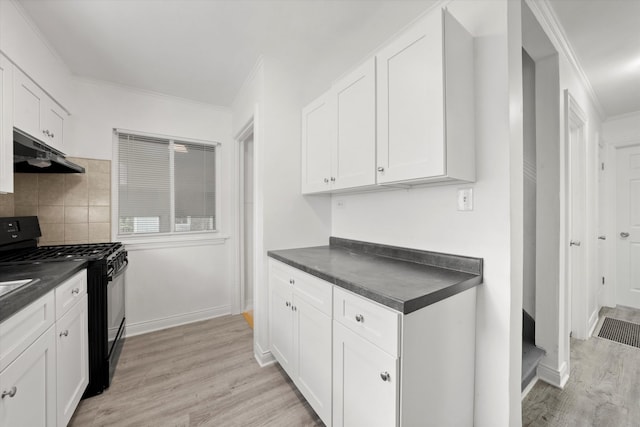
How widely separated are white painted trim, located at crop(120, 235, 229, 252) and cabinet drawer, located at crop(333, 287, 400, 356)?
2249 millimetres

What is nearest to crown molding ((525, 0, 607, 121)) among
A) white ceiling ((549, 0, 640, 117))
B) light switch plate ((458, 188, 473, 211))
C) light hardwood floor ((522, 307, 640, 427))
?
white ceiling ((549, 0, 640, 117))

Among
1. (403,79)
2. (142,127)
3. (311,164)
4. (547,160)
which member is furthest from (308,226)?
(142,127)

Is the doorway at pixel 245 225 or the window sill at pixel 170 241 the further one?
the doorway at pixel 245 225

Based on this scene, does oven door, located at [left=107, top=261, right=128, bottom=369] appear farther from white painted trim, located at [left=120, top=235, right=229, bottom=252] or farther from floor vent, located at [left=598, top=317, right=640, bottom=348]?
floor vent, located at [left=598, top=317, right=640, bottom=348]

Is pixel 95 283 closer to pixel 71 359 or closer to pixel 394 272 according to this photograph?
pixel 71 359

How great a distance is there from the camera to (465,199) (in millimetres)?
1342

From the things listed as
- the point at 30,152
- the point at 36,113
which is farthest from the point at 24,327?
the point at 36,113

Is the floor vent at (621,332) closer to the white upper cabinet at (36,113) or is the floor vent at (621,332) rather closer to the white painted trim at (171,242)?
the white painted trim at (171,242)

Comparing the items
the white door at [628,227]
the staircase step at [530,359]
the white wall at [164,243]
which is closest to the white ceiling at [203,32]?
the white wall at [164,243]

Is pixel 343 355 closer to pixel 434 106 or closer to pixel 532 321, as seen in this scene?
pixel 434 106

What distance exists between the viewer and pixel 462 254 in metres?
1.36

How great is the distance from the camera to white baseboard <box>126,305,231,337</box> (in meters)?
2.66

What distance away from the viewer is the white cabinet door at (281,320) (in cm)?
175

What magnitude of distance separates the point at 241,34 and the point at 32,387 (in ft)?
7.75
